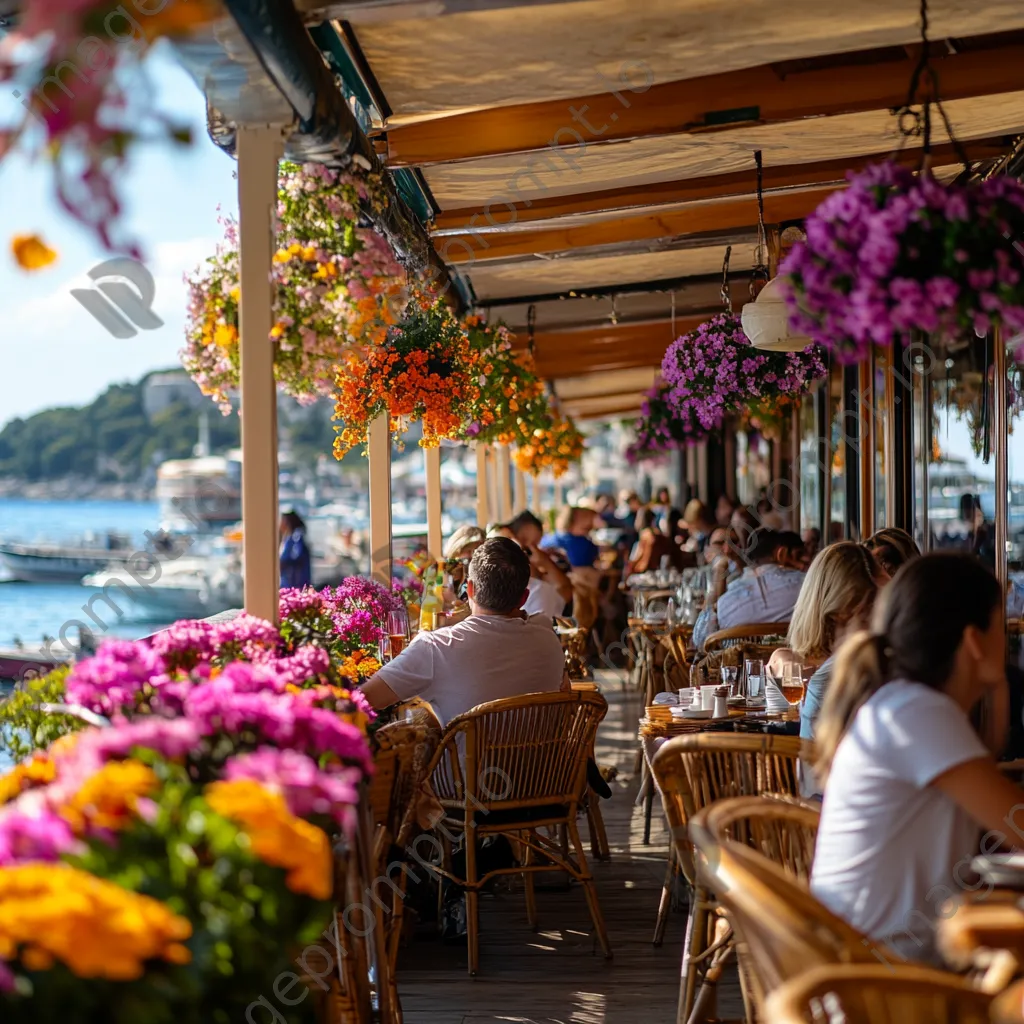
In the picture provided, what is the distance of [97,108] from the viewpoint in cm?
187

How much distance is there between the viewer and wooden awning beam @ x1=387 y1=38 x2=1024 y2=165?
406 centimetres

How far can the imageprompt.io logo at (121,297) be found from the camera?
2604 millimetres

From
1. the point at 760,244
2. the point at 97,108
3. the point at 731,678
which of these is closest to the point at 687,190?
the point at 760,244

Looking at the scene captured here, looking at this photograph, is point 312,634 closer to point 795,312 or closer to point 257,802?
point 795,312

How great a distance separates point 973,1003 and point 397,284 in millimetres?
2374

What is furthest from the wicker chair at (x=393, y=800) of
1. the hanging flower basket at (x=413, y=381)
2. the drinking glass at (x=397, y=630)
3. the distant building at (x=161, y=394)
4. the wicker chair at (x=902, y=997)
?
the distant building at (x=161, y=394)

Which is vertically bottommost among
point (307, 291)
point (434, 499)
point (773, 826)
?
point (773, 826)

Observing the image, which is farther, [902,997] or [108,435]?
[108,435]

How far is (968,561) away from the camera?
2.34m

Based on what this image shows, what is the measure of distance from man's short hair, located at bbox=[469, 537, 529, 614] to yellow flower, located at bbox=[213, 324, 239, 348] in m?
1.52

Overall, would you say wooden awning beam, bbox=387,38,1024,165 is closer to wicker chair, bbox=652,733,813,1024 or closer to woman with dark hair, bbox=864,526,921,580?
woman with dark hair, bbox=864,526,921,580

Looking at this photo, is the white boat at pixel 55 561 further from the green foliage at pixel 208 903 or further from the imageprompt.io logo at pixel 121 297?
the green foliage at pixel 208 903

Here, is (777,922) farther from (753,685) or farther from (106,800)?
(753,685)

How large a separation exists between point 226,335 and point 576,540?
7.93 metres
